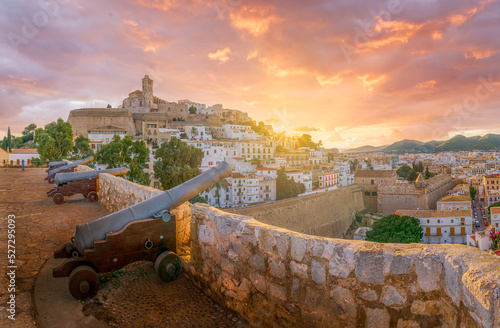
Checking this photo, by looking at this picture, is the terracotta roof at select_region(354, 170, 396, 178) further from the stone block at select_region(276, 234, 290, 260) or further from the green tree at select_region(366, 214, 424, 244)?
Answer: the stone block at select_region(276, 234, 290, 260)

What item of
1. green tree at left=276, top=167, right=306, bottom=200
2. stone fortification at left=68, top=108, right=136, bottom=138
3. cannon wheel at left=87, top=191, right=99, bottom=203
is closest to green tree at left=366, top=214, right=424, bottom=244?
green tree at left=276, top=167, right=306, bottom=200

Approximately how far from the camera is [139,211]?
289cm

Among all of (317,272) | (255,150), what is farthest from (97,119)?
(317,272)

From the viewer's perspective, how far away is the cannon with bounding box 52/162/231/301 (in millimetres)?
2600

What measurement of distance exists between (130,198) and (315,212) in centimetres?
3303

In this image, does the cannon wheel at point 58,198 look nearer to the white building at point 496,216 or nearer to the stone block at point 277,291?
the stone block at point 277,291

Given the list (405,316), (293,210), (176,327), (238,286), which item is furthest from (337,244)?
(293,210)

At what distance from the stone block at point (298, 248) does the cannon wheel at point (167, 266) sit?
4.54 feet

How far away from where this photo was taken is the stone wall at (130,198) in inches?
137

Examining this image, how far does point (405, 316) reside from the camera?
1.62 metres

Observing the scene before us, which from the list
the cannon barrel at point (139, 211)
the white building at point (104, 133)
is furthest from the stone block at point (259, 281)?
the white building at point (104, 133)

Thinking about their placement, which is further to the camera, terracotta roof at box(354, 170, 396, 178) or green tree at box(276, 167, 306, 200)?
terracotta roof at box(354, 170, 396, 178)

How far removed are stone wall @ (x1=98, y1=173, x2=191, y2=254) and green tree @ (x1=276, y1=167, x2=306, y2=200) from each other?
3865cm

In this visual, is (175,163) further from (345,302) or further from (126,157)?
(345,302)
